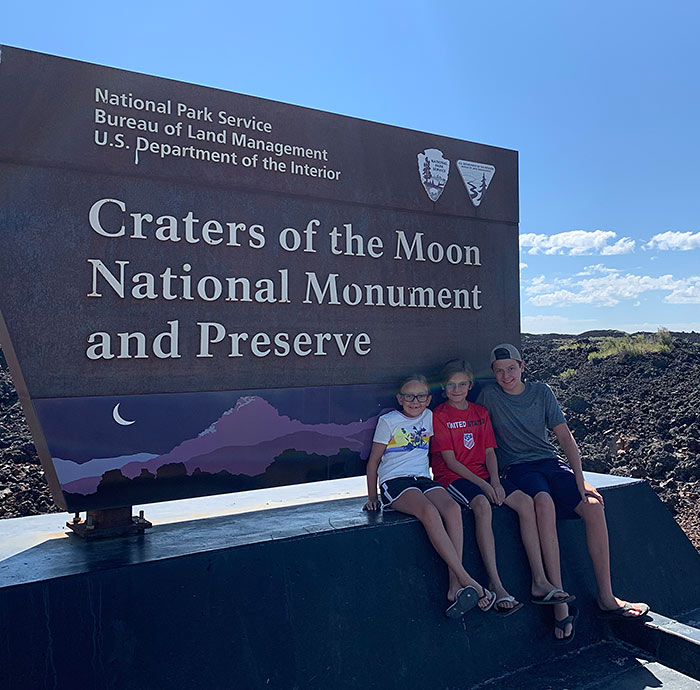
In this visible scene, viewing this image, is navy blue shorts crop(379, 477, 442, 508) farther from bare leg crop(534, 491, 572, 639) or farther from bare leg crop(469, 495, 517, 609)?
bare leg crop(534, 491, 572, 639)

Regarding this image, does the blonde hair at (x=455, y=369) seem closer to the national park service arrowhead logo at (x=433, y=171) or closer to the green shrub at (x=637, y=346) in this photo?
the national park service arrowhead logo at (x=433, y=171)

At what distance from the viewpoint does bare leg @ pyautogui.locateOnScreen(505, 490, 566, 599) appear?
3352mm

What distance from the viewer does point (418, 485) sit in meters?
3.45

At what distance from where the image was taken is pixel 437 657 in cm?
312

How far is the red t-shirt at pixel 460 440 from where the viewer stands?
3732 millimetres

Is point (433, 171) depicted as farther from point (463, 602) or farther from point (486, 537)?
point (463, 602)

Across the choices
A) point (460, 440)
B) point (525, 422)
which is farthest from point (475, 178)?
point (460, 440)

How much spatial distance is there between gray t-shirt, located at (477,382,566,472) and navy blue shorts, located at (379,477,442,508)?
617mm

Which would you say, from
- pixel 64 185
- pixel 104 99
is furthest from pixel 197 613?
pixel 104 99

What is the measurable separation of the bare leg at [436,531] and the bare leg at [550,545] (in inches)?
16.8

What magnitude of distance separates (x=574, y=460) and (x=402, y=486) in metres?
0.98

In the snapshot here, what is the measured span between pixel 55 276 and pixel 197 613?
157cm

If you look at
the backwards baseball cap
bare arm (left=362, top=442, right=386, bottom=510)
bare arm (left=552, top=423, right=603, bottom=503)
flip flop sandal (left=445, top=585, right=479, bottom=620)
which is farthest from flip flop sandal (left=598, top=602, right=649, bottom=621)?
the backwards baseball cap

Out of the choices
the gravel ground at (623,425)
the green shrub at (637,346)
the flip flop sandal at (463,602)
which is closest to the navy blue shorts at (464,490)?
the flip flop sandal at (463,602)
